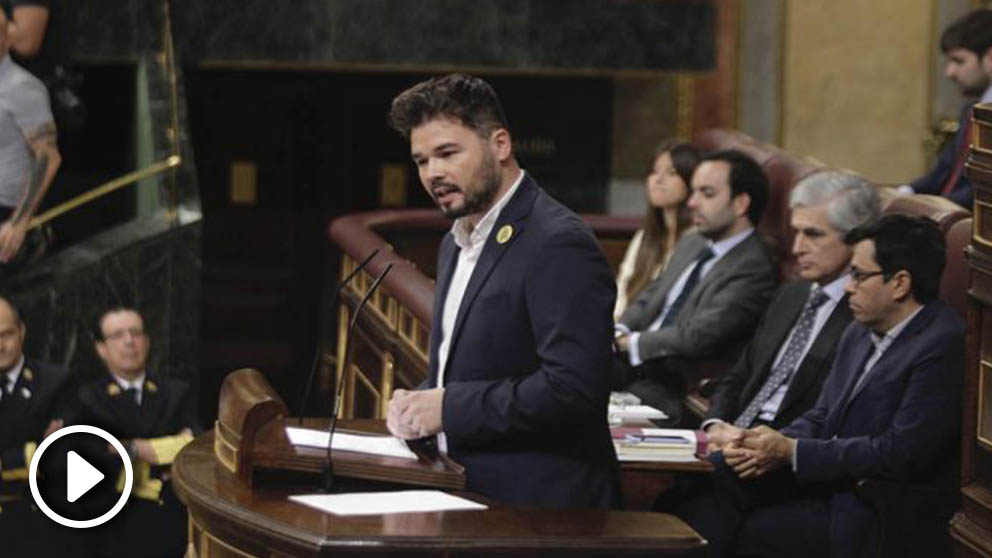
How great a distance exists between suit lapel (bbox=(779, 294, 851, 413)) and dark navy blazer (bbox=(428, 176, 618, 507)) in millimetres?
1594

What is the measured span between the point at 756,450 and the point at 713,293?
5.09 feet

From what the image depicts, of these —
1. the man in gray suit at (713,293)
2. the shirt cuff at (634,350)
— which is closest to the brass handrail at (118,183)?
the man in gray suit at (713,293)

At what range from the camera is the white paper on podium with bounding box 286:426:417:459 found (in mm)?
4383

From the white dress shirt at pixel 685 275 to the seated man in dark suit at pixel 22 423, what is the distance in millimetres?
1890

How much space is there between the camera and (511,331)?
4340mm

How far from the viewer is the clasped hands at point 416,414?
4.36 m

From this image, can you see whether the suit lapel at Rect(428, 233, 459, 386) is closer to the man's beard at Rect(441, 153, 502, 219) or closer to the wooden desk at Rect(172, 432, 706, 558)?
the man's beard at Rect(441, 153, 502, 219)

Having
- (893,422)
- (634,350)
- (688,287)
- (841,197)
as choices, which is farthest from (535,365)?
(688,287)

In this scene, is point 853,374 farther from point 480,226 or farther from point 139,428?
point 139,428

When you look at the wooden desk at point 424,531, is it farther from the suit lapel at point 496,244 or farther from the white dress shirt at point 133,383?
the white dress shirt at point 133,383

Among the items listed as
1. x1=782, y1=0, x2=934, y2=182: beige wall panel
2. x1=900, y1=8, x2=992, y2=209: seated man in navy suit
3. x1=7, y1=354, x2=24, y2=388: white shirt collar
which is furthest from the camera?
x1=782, y1=0, x2=934, y2=182: beige wall panel

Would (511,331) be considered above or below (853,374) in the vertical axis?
above

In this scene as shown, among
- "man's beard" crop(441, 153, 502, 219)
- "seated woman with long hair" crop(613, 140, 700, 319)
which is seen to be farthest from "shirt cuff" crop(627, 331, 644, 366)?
"man's beard" crop(441, 153, 502, 219)

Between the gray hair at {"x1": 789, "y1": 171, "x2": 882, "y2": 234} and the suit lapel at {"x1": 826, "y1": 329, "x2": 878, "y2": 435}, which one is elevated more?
the gray hair at {"x1": 789, "y1": 171, "x2": 882, "y2": 234}
